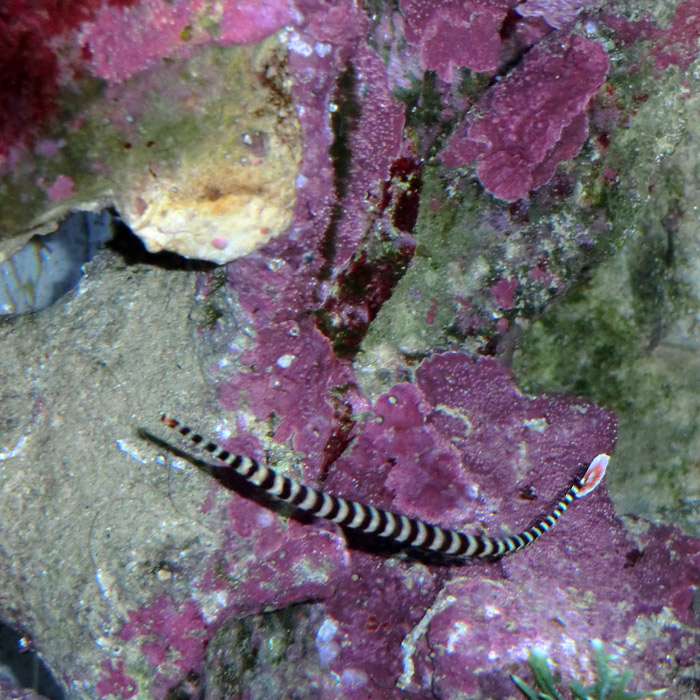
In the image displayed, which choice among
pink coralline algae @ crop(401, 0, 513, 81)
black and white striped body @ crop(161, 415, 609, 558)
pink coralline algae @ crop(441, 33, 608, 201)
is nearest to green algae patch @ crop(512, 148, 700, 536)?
black and white striped body @ crop(161, 415, 609, 558)

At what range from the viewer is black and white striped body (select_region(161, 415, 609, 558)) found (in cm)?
302

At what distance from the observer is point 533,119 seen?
3.37m

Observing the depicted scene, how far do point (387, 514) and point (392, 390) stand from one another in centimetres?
74

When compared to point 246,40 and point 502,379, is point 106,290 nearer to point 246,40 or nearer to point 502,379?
point 246,40

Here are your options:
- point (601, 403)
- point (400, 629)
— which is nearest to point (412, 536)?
point (400, 629)

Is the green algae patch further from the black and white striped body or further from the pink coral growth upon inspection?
the pink coral growth

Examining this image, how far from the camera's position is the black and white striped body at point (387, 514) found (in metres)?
3.02

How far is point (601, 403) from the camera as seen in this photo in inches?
154

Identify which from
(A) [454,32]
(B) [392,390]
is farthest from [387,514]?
(A) [454,32]

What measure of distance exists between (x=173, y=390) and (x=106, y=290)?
2.58 ft

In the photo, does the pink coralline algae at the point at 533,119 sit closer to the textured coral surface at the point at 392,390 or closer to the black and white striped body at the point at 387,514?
the textured coral surface at the point at 392,390

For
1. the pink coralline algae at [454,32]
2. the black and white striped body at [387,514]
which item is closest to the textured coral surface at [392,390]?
the pink coralline algae at [454,32]

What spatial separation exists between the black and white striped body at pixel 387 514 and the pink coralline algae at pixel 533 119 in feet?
6.27

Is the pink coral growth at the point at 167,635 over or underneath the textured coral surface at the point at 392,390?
underneath
